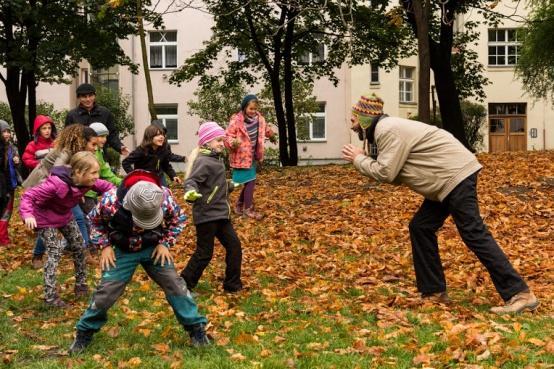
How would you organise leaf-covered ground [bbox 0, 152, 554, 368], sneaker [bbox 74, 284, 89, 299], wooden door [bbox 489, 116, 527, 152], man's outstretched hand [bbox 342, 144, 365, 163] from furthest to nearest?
1. wooden door [bbox 489, 116, 527, 152]
2. sneaker [bbox 74, 284, 89, 299]
3. man's outstretched hand [bbox 342, 144, 365, 163]
4. leaf-covered ground [bbox 0, 152, 554, 368]

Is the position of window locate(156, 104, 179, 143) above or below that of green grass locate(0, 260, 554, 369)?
above

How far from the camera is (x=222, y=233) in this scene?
7.38 meters

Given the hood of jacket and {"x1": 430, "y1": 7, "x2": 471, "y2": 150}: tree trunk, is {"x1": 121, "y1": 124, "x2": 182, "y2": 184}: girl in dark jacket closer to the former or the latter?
the hood of jacket

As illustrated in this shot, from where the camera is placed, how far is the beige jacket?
20.7 ft

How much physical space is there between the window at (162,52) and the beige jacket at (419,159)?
37.1 meters

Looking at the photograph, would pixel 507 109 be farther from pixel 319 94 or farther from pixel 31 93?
pixel 31 93

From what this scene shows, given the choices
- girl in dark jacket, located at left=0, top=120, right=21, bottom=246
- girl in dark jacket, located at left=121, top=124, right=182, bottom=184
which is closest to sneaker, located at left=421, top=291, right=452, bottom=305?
girl in dark jacket, located at left=121, top=124, right=182, bottom=184

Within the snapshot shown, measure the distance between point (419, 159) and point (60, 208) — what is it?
333cm

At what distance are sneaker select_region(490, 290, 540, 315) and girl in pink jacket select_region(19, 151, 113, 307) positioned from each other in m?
3.64

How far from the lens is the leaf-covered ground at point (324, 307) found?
5098 millimetres

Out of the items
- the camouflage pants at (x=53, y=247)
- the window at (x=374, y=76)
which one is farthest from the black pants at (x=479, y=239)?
the window at (x=374, y=76)

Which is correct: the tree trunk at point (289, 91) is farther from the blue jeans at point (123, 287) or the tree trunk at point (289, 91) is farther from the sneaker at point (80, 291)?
the blue jeans at point (123, 287)

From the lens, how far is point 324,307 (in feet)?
22.0

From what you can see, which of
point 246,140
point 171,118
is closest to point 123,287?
point 246,140
